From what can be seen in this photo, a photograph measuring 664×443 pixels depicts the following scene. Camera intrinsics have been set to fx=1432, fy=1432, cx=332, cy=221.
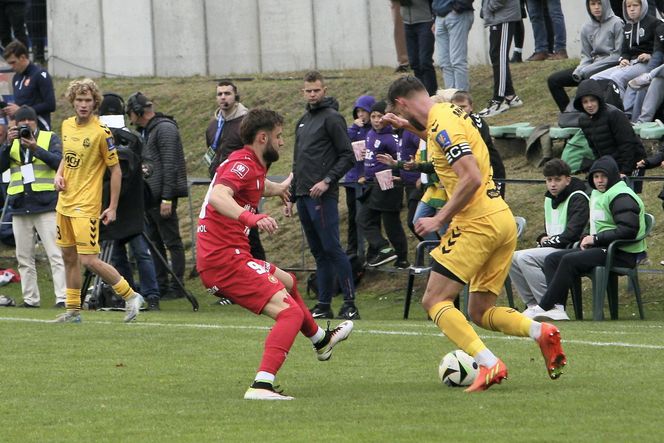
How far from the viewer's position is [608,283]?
14.4 m

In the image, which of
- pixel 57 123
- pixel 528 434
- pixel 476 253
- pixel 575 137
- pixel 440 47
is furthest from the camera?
pixel 57 123

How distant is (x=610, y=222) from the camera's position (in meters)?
14.3

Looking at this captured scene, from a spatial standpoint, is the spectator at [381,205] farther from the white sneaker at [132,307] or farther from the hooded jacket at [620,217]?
the white sneaker at [132,307]

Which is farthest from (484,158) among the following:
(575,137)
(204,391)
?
(575,137)

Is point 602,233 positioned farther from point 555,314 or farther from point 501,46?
point 501,46

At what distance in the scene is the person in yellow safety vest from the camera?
55.1 ft

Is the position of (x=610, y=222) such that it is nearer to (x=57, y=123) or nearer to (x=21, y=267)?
(x=21, y=267)

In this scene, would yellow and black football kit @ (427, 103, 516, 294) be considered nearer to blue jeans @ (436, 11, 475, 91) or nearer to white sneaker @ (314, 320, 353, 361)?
white sneaker @ (314, 320, 353, 361)

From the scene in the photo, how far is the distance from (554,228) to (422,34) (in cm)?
614

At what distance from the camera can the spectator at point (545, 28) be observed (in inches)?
879

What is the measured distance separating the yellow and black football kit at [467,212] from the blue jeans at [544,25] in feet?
44.4

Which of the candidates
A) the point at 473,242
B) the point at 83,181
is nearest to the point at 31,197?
the point at 83,181

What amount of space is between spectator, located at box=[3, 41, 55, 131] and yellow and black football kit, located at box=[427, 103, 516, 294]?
35.6 feet

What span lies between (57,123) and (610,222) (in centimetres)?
1502
